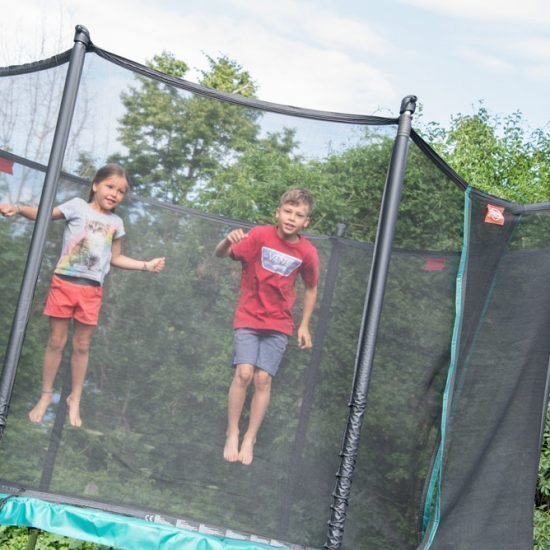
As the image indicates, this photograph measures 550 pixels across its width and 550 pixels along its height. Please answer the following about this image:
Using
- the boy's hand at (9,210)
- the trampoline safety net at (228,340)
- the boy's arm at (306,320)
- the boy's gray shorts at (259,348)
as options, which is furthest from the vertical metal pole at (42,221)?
the boy's arm at (306,320)

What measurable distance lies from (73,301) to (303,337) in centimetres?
81

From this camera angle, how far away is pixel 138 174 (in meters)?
2.55

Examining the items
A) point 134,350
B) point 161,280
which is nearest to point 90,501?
point 134,350

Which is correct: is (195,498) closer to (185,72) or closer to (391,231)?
(391,231)

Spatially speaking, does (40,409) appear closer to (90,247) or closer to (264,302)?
(90,247)

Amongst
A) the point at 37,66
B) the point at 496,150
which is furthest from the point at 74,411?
the point at 496,150

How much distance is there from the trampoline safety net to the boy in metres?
0.04

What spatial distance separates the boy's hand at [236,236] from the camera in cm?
262

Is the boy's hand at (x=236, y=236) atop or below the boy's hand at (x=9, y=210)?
atop

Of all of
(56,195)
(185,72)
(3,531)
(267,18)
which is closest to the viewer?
(56,195)

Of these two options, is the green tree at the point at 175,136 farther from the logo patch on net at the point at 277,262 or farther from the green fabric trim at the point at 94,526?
the green fabric trim at the point at 94,526

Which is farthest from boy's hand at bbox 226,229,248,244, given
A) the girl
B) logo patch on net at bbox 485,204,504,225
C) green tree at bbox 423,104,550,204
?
green tree at bbox 423,104,550,204

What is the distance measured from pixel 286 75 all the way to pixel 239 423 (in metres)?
12.5

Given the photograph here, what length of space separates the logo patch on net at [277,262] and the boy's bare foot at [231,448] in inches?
23.4
